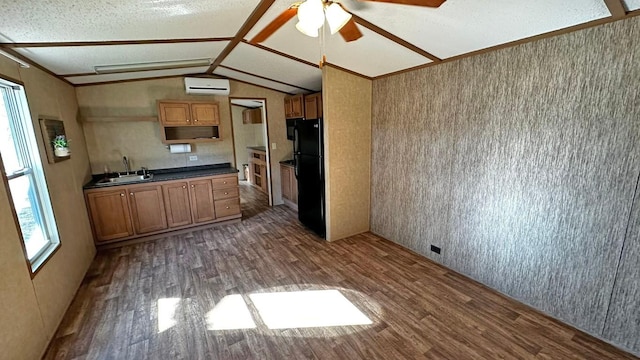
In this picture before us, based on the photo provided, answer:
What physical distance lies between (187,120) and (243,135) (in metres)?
3.53

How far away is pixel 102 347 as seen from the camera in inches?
77.4

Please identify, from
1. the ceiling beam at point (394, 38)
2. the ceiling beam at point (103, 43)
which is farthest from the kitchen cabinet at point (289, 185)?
the ceiling beam at point (394, 38)

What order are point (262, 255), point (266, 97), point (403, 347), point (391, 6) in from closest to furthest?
point (391, 6) → point (403, 347) → point (262, 255) → point (266, 97)

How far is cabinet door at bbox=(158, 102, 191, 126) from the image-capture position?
13.0 feet

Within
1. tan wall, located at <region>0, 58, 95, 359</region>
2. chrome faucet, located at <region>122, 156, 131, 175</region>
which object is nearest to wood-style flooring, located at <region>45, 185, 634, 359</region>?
tan wall, located at <region>0, 58, 95, 359</region>

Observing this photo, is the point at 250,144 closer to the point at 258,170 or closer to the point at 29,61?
the point at 258,170

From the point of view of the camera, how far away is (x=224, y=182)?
14.0 feet

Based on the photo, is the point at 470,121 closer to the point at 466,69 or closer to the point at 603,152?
the point at 466,69

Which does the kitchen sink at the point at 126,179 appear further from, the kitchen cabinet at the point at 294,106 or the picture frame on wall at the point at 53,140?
the kitchen cabinet at the point at 294,106

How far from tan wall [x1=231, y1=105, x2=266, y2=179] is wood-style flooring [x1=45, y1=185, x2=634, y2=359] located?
14.8 feet

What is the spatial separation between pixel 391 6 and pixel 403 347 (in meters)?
2.41

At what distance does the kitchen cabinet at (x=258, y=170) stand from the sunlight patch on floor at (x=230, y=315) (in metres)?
3.50

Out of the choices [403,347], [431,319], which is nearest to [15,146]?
[403,347]

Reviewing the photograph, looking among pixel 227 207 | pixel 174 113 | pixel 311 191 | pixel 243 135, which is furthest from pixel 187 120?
pixel 243 135
